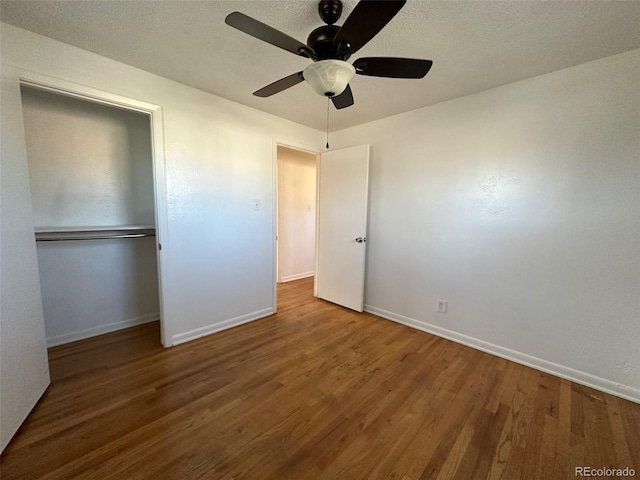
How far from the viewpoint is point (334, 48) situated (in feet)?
4.09

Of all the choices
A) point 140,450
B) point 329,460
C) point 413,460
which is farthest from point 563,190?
point 140,450

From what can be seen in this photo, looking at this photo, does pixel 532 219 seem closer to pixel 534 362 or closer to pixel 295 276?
pixel 534 362

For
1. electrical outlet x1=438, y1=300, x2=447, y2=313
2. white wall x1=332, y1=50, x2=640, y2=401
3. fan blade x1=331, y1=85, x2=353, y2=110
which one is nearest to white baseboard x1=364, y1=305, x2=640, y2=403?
white wall x1=332, y1=50, x2=640, y2=401

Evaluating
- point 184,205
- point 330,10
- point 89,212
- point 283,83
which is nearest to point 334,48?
point 330,10

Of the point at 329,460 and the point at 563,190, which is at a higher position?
the point at 563,190

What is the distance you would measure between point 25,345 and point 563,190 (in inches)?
146

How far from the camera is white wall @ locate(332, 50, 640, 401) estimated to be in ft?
5.80

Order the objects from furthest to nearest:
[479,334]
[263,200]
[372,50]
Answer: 1. [263,200]
2. [479,334]
3. [372,50]

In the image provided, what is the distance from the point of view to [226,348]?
232 centimetres

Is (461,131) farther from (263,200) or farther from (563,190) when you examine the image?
(263,200)

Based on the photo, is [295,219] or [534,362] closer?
[534,362]

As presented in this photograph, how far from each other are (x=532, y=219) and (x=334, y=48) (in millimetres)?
1974


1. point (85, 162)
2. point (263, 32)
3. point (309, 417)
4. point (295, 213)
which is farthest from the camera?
point (295, 213)

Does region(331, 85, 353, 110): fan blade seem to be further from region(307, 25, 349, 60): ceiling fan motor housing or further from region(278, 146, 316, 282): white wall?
region(278, 146, 316, 282): white wall
